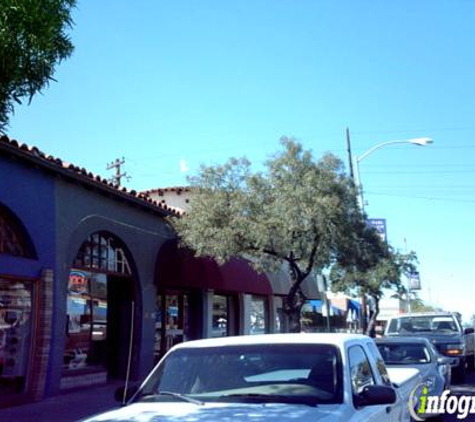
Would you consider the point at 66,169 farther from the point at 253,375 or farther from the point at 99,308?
the point at 253,375

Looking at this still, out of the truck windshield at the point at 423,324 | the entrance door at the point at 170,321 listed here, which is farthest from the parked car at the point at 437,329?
the entrance door at the point at 170,321

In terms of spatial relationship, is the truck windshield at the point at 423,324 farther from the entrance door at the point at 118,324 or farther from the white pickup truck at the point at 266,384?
the white pickup truck at the point at 266,384

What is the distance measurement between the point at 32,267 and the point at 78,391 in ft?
10.8

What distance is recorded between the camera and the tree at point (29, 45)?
534 cm

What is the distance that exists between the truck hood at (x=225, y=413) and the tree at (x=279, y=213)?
30.9 ft

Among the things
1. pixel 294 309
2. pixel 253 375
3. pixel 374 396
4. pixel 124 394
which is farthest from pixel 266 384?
pixel 294 309

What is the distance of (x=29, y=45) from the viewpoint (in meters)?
5.55

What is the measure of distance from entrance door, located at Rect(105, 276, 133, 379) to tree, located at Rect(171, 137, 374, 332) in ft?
6.63

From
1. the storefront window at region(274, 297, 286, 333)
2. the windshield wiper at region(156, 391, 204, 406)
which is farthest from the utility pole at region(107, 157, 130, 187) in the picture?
the windshield wiper at region(156, 391, 204, 406)

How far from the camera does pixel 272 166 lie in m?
15.1

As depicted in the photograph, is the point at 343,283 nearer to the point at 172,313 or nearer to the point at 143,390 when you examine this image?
the point at 172,313

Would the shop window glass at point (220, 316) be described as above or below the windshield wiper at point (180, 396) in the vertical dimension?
above

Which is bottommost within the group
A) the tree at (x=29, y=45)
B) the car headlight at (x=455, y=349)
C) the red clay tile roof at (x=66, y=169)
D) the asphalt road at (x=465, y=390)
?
the asphalt road at (x=465, y=390)

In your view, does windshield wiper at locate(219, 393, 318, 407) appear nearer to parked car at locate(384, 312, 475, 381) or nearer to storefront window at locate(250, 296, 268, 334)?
parked car at locate(384, 312, 475, 381)
